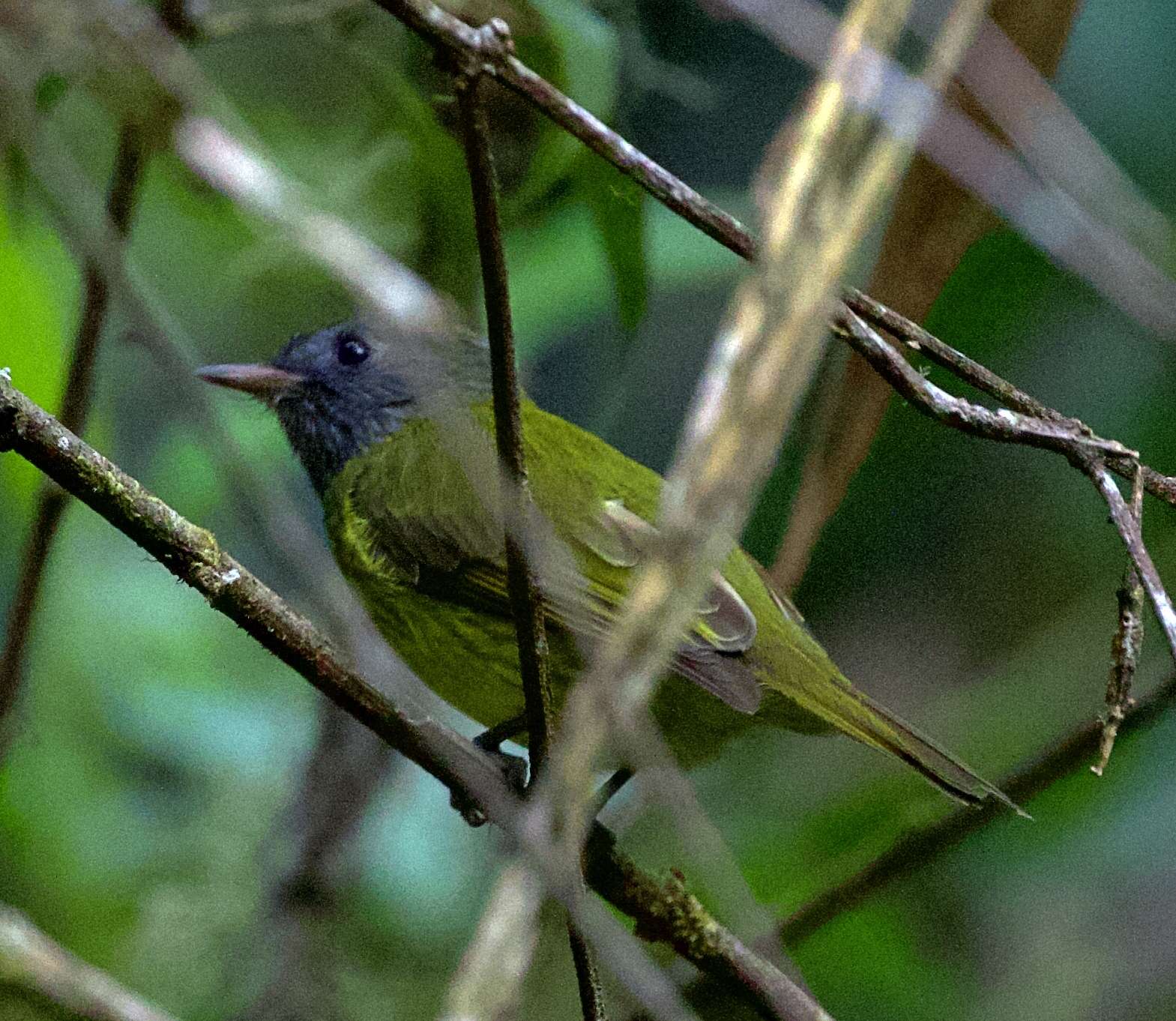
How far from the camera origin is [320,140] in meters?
4.54

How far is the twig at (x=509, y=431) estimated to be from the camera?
144cm

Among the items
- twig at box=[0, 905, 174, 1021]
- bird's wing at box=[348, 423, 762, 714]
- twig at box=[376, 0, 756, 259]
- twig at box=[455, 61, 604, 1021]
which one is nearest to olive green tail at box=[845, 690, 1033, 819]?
bird's wing at box=[348, 423, 762, 714]

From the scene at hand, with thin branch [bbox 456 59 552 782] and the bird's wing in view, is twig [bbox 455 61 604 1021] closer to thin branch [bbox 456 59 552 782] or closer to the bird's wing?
thin branch [bbox 456 59 552 782]

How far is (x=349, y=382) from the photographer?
3.99 metres

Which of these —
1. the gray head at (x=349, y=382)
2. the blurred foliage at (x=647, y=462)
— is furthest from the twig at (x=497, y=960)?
the gray head at (x=349, y=382)

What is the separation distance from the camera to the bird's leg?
287cm

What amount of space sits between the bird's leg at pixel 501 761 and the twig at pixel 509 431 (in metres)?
0.68

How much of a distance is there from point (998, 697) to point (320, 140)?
256 centimetres

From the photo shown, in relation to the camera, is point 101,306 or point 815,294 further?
point 101,306

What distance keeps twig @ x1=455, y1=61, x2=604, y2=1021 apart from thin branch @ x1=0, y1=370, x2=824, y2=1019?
4.1 inches

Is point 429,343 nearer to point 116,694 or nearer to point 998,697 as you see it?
point 116,694

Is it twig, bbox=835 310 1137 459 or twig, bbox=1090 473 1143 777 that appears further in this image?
twig, bbox=835 310 1137 459

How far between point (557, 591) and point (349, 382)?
1.27 m

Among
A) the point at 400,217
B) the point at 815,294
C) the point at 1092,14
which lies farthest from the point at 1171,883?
the point at 815,294
